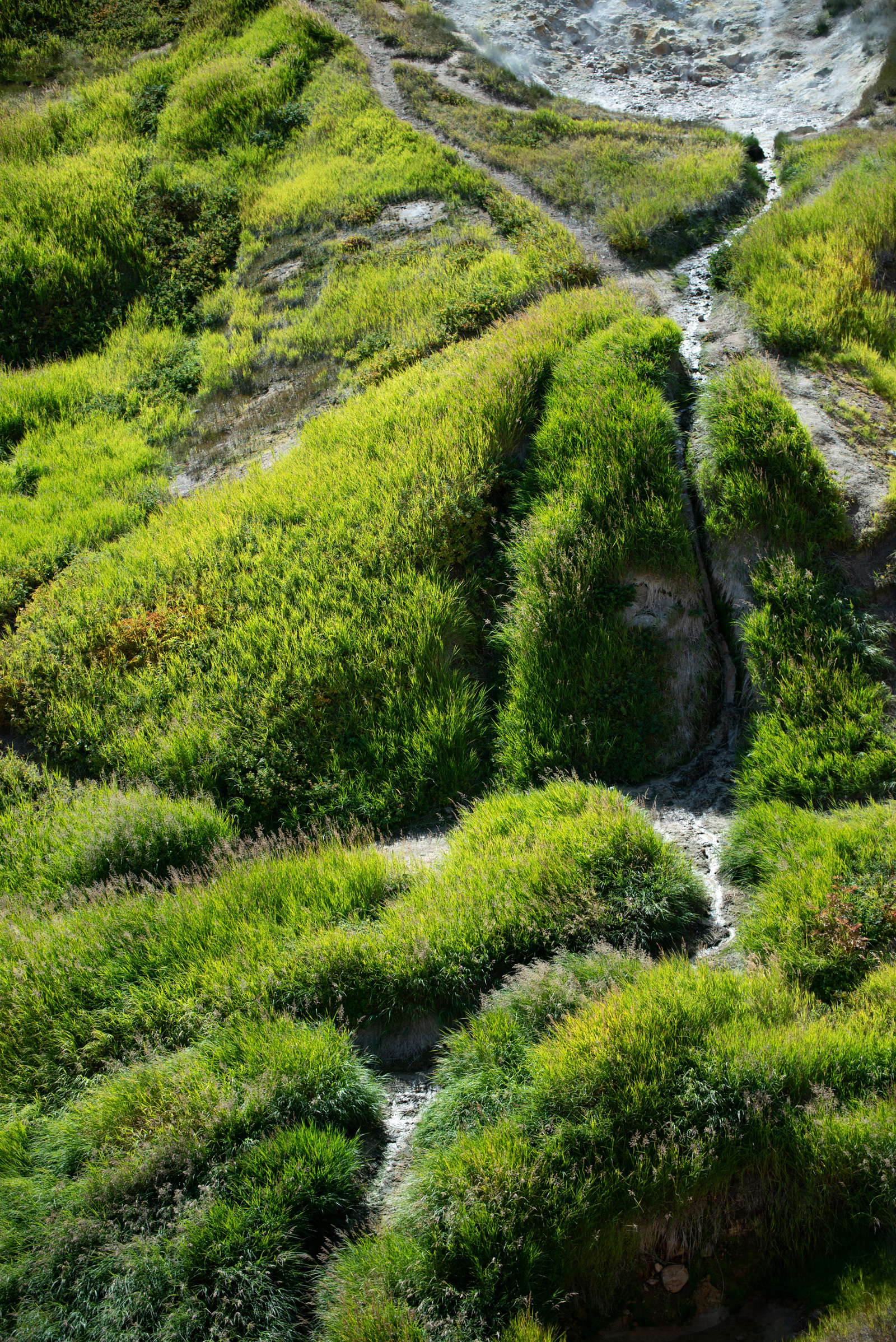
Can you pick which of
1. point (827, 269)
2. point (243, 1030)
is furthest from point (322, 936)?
point (827, 269)

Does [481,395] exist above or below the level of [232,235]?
below

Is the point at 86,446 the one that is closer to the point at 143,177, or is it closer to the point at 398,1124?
the point at 143,177

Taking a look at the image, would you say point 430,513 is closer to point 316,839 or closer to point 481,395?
point 481,395

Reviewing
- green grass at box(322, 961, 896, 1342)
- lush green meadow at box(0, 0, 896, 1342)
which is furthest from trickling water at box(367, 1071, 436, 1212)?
green grass at box(322, 961, 896, 1342)

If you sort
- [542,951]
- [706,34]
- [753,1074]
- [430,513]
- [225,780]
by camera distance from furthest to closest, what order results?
[706,34]
[430,513]
[225,780]
[542,951]
[753,1074]

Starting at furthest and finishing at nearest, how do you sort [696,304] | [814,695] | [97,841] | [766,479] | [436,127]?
1. [436,127]
2. [696,304]
3. [766,479]
4. [814,695]
5. [97,841]

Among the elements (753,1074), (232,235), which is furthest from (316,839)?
(232,235)

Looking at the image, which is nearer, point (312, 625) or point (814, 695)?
point (814, 695)

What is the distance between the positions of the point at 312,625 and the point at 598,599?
330 centimetres

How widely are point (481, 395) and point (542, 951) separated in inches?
303

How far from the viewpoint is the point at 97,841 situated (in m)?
7.36

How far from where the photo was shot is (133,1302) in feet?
14.7

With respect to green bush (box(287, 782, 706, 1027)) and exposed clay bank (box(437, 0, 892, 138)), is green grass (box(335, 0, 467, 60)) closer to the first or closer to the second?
exposed clay bank (box(437, 0, 892, 138))

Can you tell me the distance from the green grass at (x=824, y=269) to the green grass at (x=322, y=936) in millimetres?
8087
